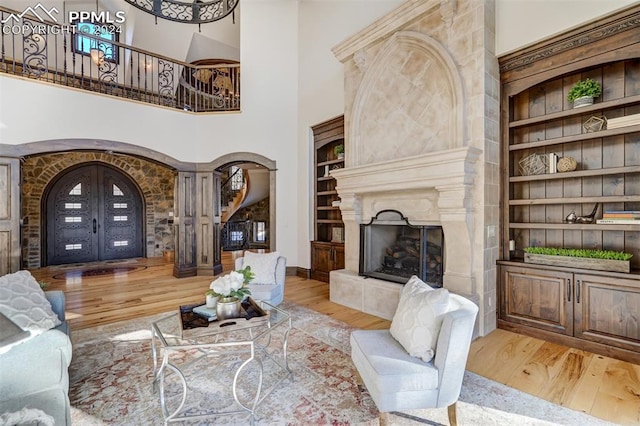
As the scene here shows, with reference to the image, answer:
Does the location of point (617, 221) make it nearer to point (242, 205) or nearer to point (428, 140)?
point (428, 140)

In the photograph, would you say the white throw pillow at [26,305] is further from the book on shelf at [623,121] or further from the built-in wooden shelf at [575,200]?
the book on shelf at [623,121]

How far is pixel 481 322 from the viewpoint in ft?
11.1

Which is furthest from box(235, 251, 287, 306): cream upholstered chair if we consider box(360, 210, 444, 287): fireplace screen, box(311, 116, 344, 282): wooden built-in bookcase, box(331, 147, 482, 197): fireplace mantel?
box(311, 116, 344, 282): wooden built-in bookcase

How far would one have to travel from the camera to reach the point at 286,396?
2303 millimetres

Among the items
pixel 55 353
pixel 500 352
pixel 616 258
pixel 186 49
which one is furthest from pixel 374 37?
pixel 186 49

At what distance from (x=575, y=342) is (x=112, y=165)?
995cm

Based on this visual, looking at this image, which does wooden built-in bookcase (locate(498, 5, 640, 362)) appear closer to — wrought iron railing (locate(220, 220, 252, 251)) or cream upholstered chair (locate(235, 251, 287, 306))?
cream upholstered chair (locate(235, 251, 287, 306))

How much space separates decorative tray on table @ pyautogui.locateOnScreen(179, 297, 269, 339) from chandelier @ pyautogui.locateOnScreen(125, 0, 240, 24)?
5872mm

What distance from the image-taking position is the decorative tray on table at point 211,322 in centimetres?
229

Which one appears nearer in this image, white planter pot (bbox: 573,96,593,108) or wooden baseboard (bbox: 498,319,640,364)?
wooden baseboard (bbox: 498,319,640,364)

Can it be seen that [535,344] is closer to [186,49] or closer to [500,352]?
[500,352]

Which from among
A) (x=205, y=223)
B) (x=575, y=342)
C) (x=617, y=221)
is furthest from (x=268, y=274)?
(x=617, y=221)

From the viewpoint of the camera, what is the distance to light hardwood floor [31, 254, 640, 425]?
2273 mm

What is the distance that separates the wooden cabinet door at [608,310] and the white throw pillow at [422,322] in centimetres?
195
